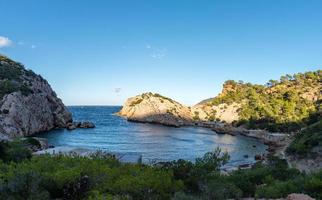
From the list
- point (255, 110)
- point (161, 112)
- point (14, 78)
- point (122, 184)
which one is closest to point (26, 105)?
point (14, 78)

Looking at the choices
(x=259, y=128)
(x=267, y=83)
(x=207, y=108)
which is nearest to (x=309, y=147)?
(x=259, y=128)

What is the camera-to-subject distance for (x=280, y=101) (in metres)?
128

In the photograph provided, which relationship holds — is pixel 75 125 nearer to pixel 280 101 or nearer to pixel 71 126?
pixel 71 126

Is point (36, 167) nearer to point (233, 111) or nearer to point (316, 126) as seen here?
point (316, 126)

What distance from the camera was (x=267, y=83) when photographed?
164 m

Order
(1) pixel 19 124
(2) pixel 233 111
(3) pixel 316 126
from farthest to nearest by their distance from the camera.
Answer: (2) pixel 233 111 → (1) pixel 19 124 → (3) pixel 316 126

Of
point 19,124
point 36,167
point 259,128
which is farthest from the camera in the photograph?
point 259,128

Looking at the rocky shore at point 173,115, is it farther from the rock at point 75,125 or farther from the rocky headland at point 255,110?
the rock at point 75,125

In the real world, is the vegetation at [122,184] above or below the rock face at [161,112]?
below

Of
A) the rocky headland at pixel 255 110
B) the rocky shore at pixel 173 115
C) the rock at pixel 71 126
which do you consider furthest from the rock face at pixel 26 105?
the rocky headland at pixel 255 110

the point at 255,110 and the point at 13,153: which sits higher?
the point at 255,110

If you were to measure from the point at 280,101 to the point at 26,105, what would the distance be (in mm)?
82353

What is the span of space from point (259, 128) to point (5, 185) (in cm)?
10713

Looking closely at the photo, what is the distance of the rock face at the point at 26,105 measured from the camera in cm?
7962
